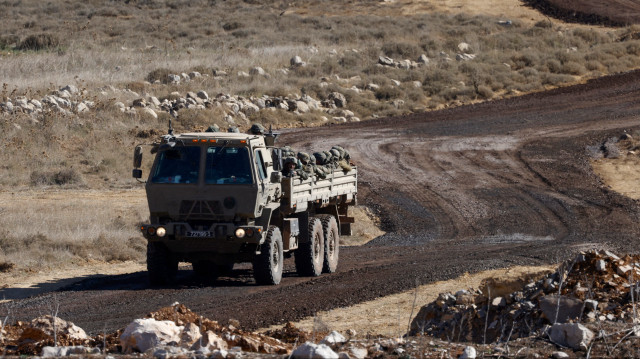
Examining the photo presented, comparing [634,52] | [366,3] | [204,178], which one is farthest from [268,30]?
[204,178]

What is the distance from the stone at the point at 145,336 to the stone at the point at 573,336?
3.64 metres

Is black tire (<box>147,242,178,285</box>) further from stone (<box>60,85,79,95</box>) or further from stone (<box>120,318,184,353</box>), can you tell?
stone (<box>60,85,79,95</box>)

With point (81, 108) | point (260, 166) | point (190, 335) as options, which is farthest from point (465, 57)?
point (190, 335)

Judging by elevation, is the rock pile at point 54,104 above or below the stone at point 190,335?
below

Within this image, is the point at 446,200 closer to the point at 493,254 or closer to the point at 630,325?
the point at 493,254

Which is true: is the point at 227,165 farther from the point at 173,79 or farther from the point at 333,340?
the point at 173,79

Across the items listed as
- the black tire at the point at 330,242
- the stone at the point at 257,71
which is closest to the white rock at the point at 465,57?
the stone at the point at 257,71

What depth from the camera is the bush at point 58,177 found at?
2775 cm

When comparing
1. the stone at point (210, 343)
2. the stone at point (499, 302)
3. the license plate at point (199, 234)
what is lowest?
the license plate at point (199, 234)

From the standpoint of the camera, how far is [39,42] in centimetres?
5006

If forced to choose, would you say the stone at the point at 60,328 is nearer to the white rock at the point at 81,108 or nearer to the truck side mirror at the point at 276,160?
the truck side mirror at the point at 276,160

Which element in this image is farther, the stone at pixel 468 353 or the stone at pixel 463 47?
the stone at pixel 463 47

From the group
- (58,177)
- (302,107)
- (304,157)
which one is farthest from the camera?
(302,107)

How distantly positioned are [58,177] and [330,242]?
493 inches
